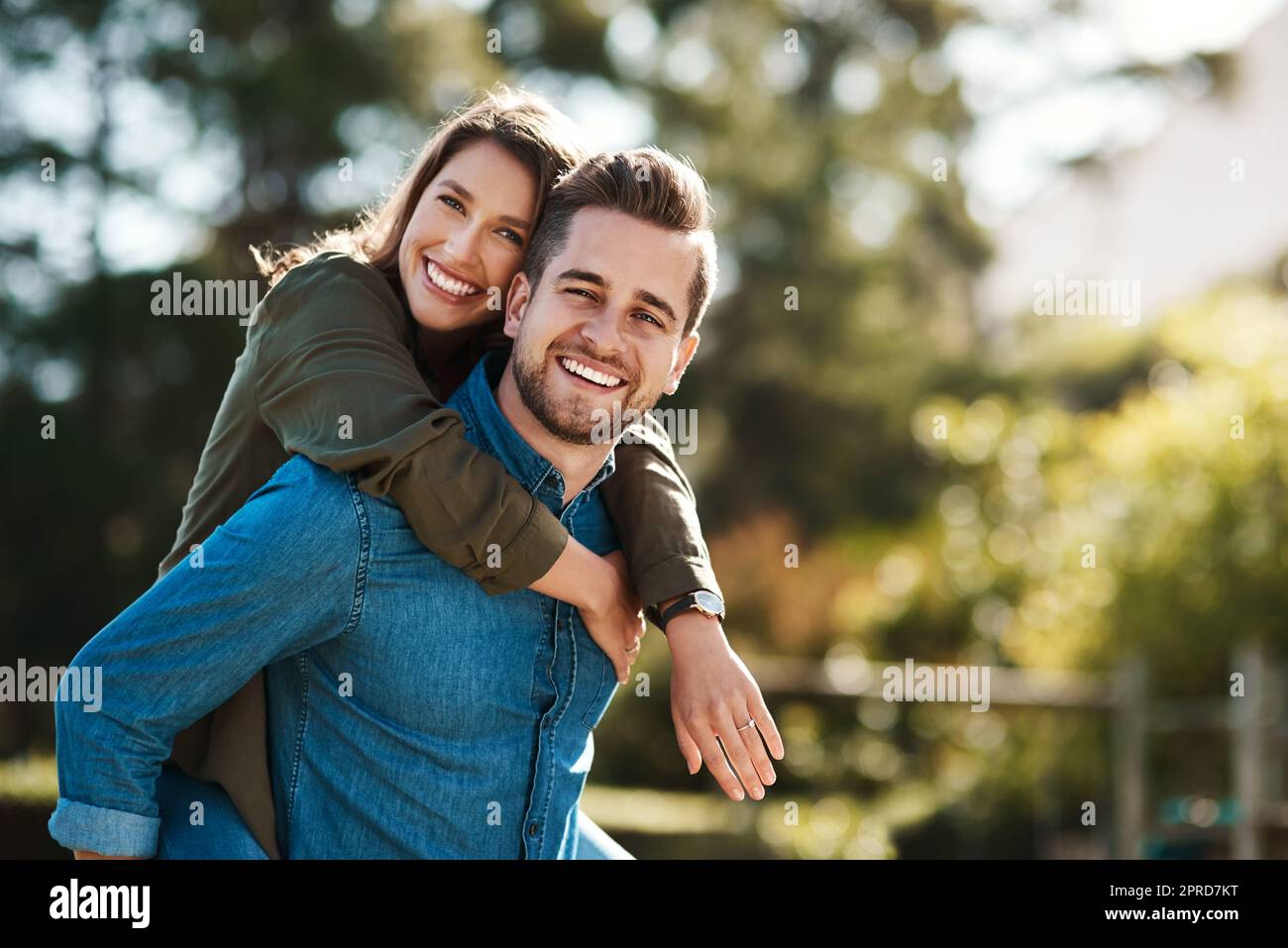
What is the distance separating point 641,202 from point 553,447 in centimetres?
44

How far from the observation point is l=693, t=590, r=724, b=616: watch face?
2365 millimetres

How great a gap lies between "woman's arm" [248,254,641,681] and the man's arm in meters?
0.17

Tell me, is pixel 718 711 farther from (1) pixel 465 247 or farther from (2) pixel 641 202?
(1) pixel 465 247

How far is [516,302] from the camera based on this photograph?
2492mm

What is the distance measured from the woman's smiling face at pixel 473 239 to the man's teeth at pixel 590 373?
48cm

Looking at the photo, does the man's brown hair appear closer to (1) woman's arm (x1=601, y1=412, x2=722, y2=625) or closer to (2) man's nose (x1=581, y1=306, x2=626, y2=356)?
(2) man's nose (x1=581, y1=306, x2=626, y2=356)

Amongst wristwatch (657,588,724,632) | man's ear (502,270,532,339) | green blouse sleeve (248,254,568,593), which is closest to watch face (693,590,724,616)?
wristwatch (657,588,724,632)

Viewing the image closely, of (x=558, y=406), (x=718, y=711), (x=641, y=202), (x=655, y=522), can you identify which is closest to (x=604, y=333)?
(x=558, y=406)

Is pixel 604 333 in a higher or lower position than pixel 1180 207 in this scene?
lower

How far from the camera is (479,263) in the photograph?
2.70 m

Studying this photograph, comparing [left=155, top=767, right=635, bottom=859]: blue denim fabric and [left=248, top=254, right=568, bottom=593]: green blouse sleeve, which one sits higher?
[left=248, top=254, right=568, bottom=593]: green blouse sleeve

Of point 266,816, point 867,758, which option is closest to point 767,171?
point 867,758

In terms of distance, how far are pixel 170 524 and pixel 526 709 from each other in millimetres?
8993
